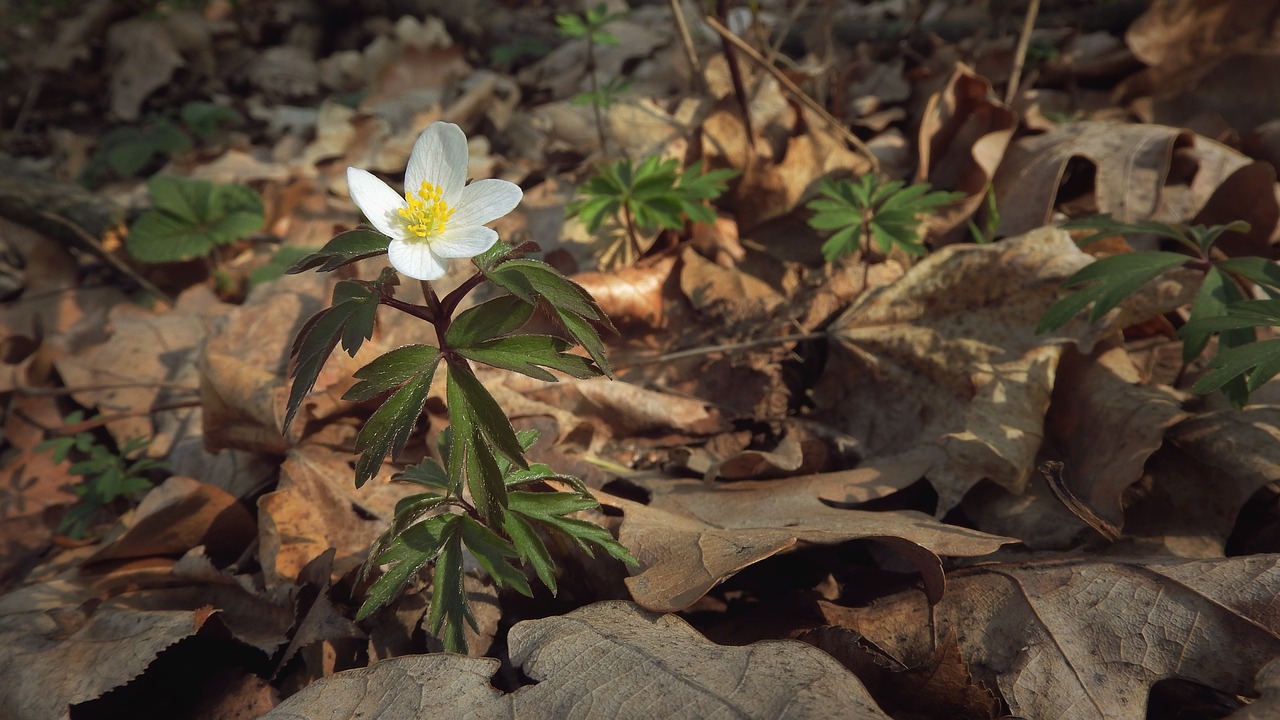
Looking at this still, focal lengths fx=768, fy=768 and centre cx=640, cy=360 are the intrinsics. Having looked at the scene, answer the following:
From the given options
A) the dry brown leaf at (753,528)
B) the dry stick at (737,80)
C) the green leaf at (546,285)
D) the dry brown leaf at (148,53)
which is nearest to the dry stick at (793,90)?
the dry stick at (737,80)

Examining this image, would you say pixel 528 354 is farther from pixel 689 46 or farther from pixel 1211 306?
pixel 689 46

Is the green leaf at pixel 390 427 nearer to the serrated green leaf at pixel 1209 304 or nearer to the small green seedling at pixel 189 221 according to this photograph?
the serrated green leaf at pixel 1209 304

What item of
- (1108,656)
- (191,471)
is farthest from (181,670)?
(1108,656)

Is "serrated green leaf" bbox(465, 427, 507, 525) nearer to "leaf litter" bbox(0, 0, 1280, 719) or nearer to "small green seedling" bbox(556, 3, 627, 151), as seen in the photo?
"leaf litter" bbox(0, 0, 1280, 719)

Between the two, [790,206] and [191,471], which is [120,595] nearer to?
[191,471]

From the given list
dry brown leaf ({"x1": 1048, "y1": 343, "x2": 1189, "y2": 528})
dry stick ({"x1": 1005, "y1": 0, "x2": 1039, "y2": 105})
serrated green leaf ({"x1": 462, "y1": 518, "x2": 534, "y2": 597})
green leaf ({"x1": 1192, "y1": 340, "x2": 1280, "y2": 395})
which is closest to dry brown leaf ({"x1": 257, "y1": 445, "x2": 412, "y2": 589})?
serrated green leaf ({"x1": 462, "y1": 518, "x2": 534, "y2": 597})
